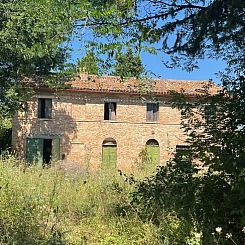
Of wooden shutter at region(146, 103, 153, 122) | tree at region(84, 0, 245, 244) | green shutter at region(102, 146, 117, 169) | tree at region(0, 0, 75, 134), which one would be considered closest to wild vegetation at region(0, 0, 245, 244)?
tree at region(84, 0, 245, 244)

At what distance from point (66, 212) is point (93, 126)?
23.7 m

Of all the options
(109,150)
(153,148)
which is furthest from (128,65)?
(153,148)

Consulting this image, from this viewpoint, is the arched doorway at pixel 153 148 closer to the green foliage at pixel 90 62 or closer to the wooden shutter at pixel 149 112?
the wooden shutter at pixel 149 112

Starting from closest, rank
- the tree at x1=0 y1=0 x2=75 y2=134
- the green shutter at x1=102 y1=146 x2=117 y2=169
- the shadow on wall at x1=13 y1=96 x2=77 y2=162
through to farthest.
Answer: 1. the tree at x1=0 y1=0 x2=75 y2=134
2. the shadow on wall at x1=13 y1=96 x2=77 y2=162
3. the green shutter at x1=102 y1=146 x2=117 y2=169

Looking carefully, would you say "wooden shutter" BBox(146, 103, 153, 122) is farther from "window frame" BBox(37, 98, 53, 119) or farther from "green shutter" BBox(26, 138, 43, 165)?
"green shutter" BBox(26, 138, 43, 165)

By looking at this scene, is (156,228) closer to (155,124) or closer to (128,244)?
(128,244)

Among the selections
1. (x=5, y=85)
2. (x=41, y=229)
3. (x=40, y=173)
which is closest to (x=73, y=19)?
(x=41, y=229)

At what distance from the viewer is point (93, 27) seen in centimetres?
601

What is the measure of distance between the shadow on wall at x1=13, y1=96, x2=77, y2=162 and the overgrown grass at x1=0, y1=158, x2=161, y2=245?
20931 mm

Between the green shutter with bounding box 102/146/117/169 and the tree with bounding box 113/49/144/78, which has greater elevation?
the tree with bounding box 113/49/144/78

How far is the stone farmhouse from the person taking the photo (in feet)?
97.7

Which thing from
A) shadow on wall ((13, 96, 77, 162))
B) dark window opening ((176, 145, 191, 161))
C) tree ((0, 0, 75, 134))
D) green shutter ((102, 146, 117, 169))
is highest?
tree ((0, 0, 75, 134))

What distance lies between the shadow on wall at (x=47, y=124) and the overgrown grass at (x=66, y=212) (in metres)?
20.9

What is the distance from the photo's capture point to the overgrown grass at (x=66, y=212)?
540 centimetres
